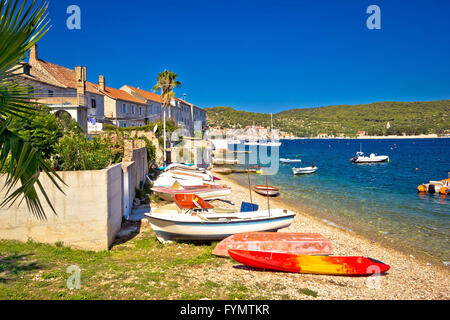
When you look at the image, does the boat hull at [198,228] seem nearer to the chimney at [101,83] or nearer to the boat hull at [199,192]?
the boat hull at [199,192]

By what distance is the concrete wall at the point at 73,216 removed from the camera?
979cm

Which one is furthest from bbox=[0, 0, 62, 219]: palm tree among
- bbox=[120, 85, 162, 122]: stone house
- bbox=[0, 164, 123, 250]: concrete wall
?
bbox=[120, 85, 162, 122]: stone house

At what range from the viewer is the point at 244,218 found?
13156 mm

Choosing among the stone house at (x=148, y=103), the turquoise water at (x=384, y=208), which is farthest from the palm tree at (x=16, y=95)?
the stone house at (x=148, y=103)

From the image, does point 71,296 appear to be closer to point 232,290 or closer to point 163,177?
point 232,290

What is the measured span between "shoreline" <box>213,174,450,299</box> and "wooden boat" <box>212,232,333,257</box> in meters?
1.42

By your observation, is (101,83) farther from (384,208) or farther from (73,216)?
(384,208)

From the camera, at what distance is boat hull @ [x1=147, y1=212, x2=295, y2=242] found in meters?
12.1

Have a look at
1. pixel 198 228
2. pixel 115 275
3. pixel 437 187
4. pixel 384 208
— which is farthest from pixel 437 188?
pixel 115 275

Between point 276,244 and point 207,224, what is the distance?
2.86 m

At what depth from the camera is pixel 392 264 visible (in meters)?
13.0

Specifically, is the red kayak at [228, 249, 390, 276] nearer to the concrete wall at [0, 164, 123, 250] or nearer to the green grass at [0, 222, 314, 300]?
the green grass at [0, 222, 314, 300]
